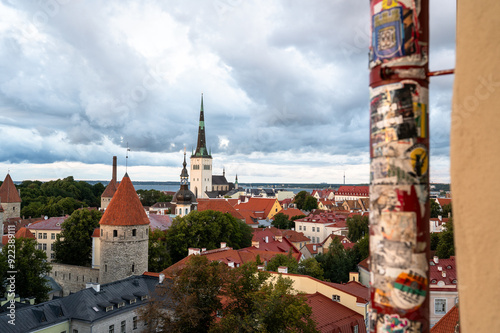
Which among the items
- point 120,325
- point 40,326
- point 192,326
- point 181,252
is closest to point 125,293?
point 120,325

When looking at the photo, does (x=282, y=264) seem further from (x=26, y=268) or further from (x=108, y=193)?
(x=108, y=193)

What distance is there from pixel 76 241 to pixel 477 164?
140 ft

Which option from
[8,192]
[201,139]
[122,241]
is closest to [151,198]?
[201,139]

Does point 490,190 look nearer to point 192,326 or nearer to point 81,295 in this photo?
point 192,326

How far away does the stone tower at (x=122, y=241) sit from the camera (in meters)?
30.8

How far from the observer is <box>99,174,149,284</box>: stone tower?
3083 centimetres

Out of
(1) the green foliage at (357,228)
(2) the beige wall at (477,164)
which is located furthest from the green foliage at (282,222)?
(2) the beige wall at (477,164)

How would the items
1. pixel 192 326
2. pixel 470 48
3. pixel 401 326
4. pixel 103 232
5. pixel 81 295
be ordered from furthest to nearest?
pixel 103 232 < pixel 81 295 < pixel 192 326 < pixel 401 326 < pixel 470 48

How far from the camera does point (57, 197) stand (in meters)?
85.2

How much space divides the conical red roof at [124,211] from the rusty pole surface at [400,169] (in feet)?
99.8

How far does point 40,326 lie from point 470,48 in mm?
23974

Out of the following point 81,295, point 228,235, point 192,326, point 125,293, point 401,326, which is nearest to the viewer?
point 401,326

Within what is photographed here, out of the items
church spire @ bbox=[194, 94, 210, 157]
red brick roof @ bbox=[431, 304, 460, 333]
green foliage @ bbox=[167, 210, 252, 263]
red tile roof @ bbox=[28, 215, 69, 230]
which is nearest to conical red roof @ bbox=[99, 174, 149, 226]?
green foliage @ bbox=[167, 210, 252, 263]

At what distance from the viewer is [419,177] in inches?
106
